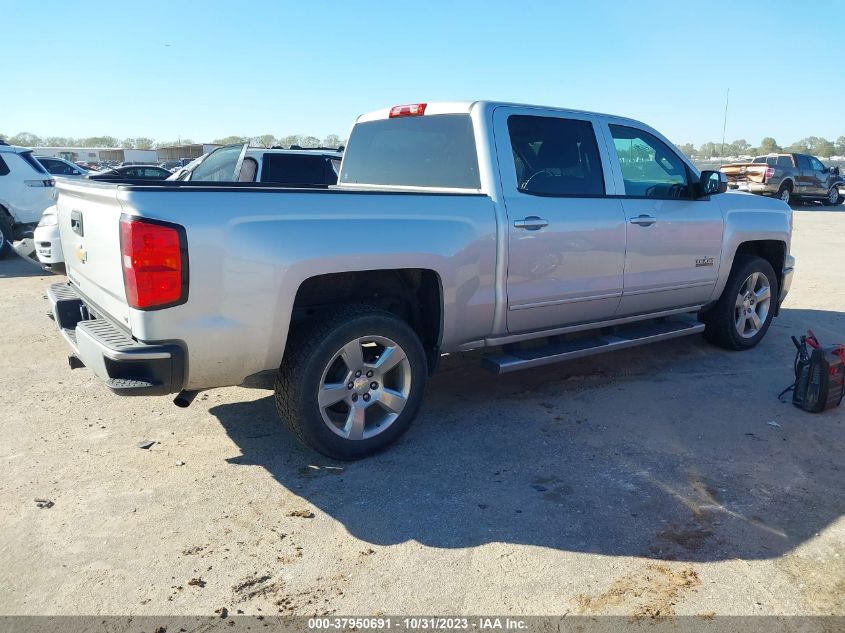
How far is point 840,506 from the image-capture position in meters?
3.35

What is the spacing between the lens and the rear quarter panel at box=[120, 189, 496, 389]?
10.0 feet

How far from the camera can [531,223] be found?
164 inches

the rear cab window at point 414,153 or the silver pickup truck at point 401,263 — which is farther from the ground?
the rear cab window at point 414,153

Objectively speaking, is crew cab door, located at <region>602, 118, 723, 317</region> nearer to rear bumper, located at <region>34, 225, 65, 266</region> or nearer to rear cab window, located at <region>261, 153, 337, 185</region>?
rear bumper, located at <region>34, 225, 65, 266</region>

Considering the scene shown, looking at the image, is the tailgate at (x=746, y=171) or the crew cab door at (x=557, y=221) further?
the tailgate at (x=746, y=171)

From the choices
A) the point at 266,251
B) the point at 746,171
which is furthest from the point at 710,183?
the point at 746,171

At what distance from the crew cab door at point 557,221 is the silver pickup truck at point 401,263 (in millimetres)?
14

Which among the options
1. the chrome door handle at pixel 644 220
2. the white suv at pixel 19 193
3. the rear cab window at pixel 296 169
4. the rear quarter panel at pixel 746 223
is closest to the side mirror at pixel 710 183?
the rear quarter panel at pixel 746 223

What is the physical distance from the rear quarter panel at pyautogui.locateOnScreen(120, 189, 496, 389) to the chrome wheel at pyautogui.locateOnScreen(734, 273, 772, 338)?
333cm

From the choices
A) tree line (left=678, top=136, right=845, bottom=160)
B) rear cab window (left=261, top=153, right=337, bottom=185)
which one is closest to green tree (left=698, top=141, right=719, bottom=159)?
tree line (left=678, top=136, right=845, bottom=160)

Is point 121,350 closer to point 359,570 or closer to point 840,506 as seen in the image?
point 359,570

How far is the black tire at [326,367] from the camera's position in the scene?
3.47m

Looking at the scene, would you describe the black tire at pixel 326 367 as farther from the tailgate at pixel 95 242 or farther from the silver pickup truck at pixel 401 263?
the tailgate at pixel 95 242

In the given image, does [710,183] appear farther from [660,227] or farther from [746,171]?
[746,171]
